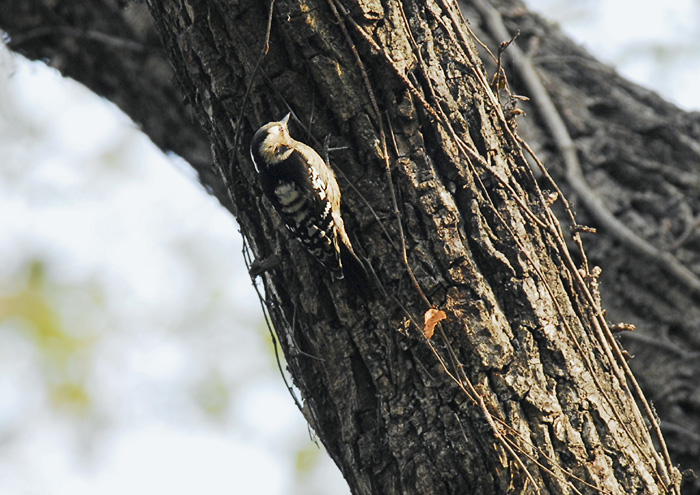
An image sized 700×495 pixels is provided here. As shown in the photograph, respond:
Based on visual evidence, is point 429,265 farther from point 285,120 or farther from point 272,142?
point 272,142

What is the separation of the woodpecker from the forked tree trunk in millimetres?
69

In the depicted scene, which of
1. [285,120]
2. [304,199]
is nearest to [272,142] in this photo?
[285,120]

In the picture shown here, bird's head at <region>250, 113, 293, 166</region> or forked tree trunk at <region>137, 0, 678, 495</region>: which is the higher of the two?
bird's head at <region>250, 113, 293, 166</region>

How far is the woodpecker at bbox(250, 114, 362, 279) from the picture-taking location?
2.81m

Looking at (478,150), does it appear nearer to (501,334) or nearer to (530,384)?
(501,334)

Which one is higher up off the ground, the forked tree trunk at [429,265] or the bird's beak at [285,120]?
the bird's beak at [285,120]

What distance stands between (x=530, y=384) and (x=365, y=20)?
142cm

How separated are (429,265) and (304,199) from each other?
1072mm

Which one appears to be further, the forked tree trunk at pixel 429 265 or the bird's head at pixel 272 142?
the bird's head at pixel 272 142

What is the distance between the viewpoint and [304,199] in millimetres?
3541

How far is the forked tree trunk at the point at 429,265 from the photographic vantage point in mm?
2564

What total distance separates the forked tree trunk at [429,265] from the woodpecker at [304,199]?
0.23 ft

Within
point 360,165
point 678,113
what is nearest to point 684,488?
point 678,113

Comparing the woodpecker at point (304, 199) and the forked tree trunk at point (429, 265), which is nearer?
the forked tree trunk at point (429, 265)
